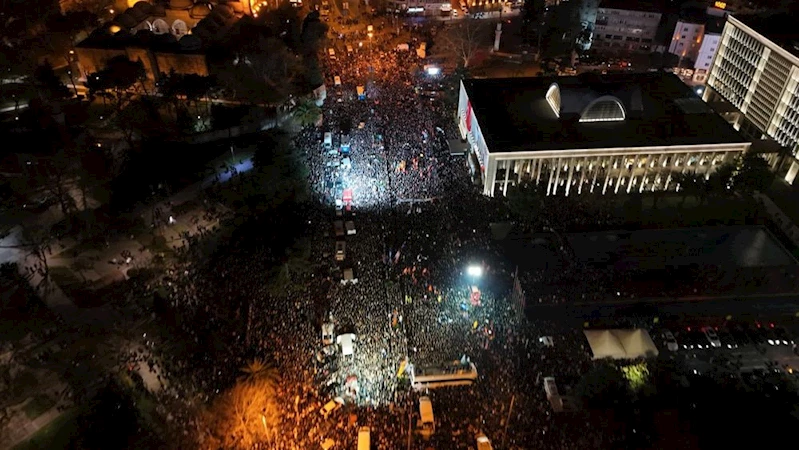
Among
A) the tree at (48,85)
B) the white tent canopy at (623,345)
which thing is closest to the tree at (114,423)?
the white tent canopy at (623,345)

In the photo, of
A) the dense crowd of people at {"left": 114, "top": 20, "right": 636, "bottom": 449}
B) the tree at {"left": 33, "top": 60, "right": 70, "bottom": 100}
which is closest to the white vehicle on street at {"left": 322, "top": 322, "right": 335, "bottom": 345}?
the dense crowd of people at {"left": 114, "top": 20, "right": 636, "bottom": 449}

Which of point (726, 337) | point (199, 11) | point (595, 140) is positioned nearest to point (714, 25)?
point (595, 140)

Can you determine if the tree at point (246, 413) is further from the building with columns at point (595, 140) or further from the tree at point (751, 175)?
the tree at point (751, 175)

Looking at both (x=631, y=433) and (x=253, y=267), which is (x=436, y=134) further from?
(x=631, y=433)

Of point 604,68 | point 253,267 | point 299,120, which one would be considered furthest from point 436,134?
point 604,68

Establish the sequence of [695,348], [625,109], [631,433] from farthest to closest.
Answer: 1. [625,109]
2. [695,348]
3. [631,433]

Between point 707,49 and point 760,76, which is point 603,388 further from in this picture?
point 707,49
